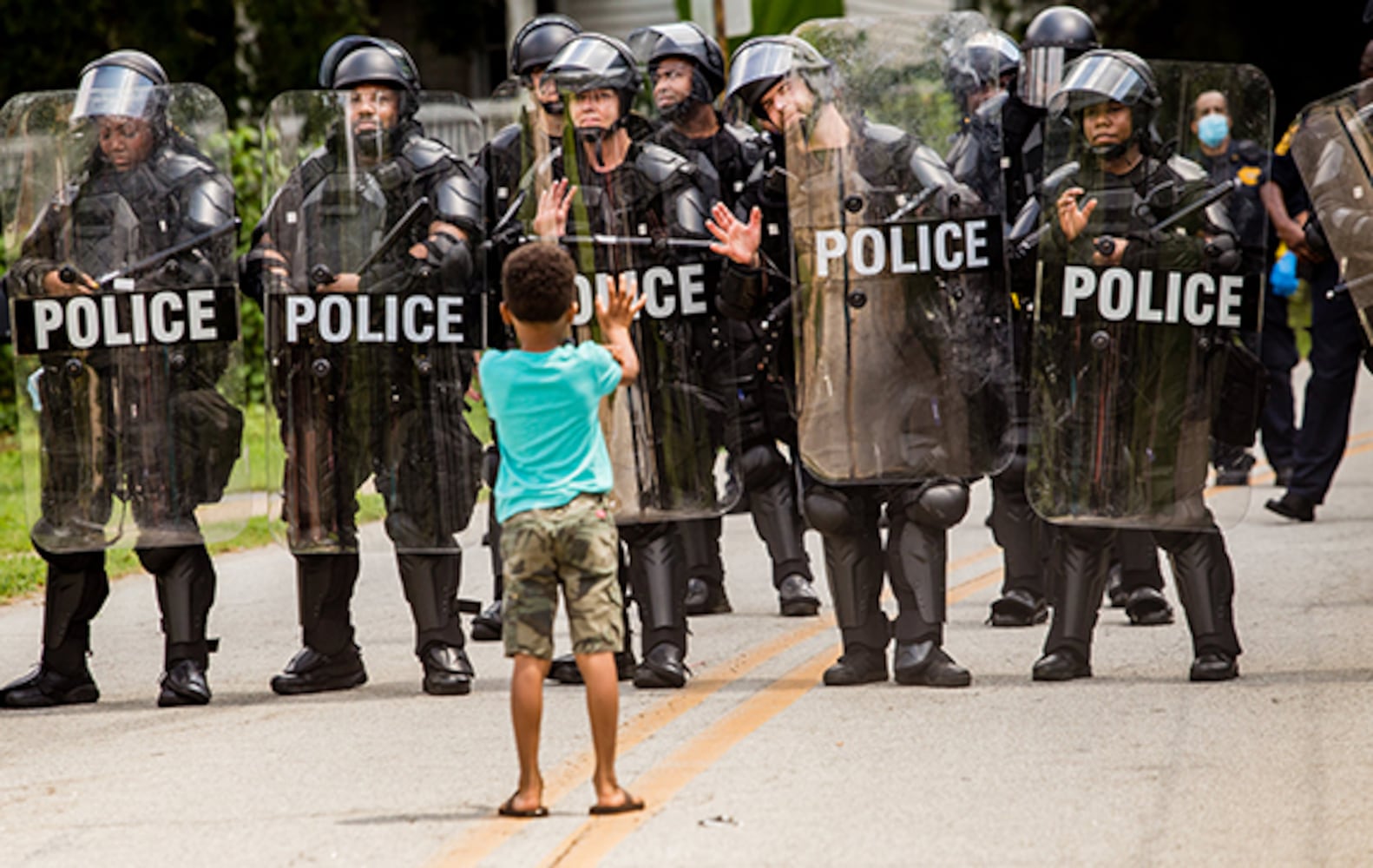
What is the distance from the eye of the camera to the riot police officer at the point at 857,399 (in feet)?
23.7

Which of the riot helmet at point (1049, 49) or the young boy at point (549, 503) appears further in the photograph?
A: the riot helmet at point (1049, 49)

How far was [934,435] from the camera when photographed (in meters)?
7.39

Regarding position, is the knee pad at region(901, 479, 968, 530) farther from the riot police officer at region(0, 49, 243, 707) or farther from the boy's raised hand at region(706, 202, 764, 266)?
the riot police officer at region(0, 49, 243, 707)

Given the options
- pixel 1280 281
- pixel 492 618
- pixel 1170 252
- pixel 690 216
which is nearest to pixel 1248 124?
pixel 1170 252

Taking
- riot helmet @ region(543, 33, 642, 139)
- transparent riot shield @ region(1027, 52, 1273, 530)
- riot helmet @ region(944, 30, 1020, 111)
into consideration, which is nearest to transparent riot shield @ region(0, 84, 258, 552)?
riot helmet @ region(543, 33, 642, 139)

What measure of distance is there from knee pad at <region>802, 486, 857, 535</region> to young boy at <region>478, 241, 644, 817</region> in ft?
5.69

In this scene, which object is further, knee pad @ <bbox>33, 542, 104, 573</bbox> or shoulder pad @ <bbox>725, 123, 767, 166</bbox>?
shoulder pad @ <bbox>725, 123, 767, 166</bbox>

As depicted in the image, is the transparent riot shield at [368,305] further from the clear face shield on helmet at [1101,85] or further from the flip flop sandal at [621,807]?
the flip flop sandal at [621,807]

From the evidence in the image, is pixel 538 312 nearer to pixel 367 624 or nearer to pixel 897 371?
pixel 897 371

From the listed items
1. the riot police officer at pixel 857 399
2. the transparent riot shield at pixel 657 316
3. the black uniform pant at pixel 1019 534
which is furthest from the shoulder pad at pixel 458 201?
the black uniform pant at pixel 1019 534

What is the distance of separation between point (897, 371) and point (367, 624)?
305cm

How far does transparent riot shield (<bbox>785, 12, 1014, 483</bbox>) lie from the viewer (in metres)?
7.23

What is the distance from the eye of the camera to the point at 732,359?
764 centimetres

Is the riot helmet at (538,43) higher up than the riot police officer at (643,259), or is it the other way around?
the riot helmet at (538,43)
